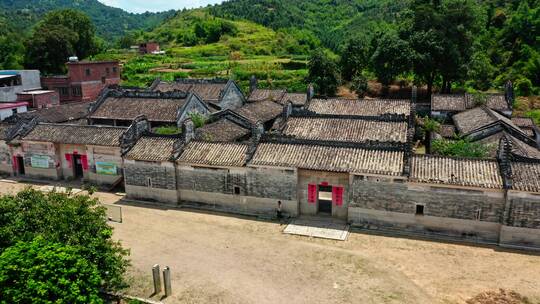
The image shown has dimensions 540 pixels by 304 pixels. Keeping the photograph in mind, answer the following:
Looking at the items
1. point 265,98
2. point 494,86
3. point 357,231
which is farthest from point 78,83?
point 494,86

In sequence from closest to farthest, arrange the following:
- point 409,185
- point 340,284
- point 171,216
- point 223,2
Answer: point 340,284 < point 409,185 < point 171,216 < point 223,2

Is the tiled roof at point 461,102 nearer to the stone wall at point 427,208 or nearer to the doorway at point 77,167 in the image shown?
the stone wall at point 427,208

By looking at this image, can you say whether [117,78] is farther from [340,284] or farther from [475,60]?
[340,284]

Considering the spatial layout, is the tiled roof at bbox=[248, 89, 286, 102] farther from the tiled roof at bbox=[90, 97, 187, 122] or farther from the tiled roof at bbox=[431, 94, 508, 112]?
the tiled roof at bbox=[431, 94, 508, 112]

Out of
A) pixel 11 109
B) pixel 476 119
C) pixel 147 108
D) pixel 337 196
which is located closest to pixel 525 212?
pixel 337 196

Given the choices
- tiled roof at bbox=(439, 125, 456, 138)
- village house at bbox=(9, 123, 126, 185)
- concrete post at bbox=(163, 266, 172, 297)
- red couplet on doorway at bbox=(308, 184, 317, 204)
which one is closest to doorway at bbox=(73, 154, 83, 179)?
village house at bbox=(9, 123, 126, 185)

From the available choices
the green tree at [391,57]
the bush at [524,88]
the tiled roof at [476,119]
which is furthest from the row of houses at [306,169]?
the bush at [524,88]
